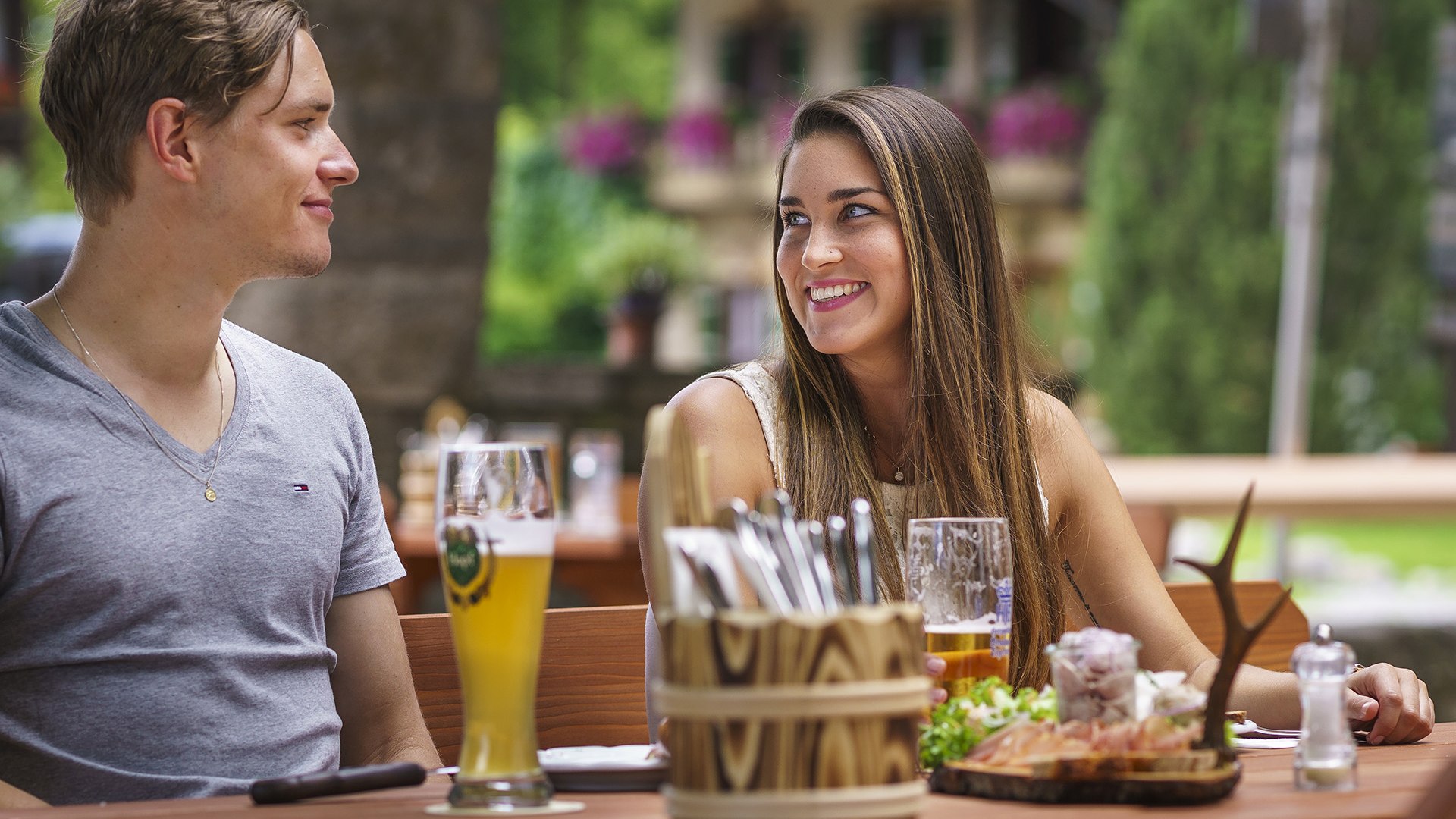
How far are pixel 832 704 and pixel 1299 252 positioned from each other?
853 centimetres

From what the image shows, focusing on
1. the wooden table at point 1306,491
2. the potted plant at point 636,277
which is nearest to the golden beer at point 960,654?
the wooden table at point 1306,491

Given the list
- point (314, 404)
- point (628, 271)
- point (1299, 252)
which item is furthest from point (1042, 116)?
point (314, 404)

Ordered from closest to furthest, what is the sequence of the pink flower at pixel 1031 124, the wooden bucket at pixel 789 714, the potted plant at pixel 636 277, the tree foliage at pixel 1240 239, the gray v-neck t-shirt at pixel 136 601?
the wooden bucket at pixel 789 714, the gray v-neck t-shirt at pixel 136 601, the potted plant at pixel 636 277, the tree foliage at pixel 1240 239, the pink flower at pixel 1031 124

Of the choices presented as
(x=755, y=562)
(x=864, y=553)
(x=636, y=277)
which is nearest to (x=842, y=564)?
(x=864, y=553)

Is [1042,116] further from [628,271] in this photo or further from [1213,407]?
[628,271]

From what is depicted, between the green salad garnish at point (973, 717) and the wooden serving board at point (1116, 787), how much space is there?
82 millimetres

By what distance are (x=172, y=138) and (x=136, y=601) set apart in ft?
1.79

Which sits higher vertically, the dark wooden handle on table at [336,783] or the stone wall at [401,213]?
the stone wall at [401,213]

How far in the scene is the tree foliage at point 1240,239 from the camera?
14.8m

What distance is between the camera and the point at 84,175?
6.67 ft

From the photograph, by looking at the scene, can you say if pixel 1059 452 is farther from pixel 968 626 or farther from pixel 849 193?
pixel 968 626

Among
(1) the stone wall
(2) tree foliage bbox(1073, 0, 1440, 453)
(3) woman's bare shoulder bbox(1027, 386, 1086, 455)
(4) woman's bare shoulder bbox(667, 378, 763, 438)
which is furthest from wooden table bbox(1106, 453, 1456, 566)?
(2) tree foliage bbox(1073, 0, 1440, 453)

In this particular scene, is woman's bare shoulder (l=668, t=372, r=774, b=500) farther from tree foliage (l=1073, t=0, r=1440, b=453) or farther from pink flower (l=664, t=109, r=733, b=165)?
pink flower (l=664, t=109, r=733, b=165)

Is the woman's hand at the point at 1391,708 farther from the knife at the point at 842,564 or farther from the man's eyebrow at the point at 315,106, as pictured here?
the man's eyebrow at the point at 315,106
